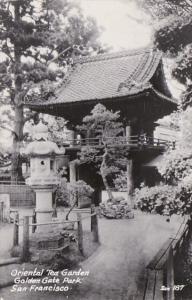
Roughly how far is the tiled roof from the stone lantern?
6.19 metres

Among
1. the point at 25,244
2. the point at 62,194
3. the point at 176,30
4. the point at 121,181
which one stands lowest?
the point at 25,244

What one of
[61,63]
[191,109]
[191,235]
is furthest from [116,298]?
[61,63]

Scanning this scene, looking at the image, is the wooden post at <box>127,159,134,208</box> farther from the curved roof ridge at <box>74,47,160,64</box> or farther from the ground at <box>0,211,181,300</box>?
the curved roof ridge at <box>74,47,160,64</box>

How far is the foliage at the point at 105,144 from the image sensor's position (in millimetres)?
12328

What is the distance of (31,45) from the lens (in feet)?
48.1

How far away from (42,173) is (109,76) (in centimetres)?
900

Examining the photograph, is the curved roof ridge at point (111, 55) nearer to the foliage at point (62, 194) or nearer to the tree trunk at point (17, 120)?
the tree trunk at point (17, 120)

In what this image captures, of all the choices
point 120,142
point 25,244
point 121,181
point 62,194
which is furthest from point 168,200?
point 121,181

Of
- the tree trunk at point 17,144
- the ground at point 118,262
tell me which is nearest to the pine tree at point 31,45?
the tree trunk at point 17,144

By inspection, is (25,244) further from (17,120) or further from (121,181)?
(17,120)

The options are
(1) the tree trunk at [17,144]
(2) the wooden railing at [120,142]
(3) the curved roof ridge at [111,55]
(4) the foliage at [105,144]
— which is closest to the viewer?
(4) the foliage at [105,144]

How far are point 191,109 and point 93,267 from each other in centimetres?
310

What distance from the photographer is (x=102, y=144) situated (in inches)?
538

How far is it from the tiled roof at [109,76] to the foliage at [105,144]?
→ 1.31 metres
